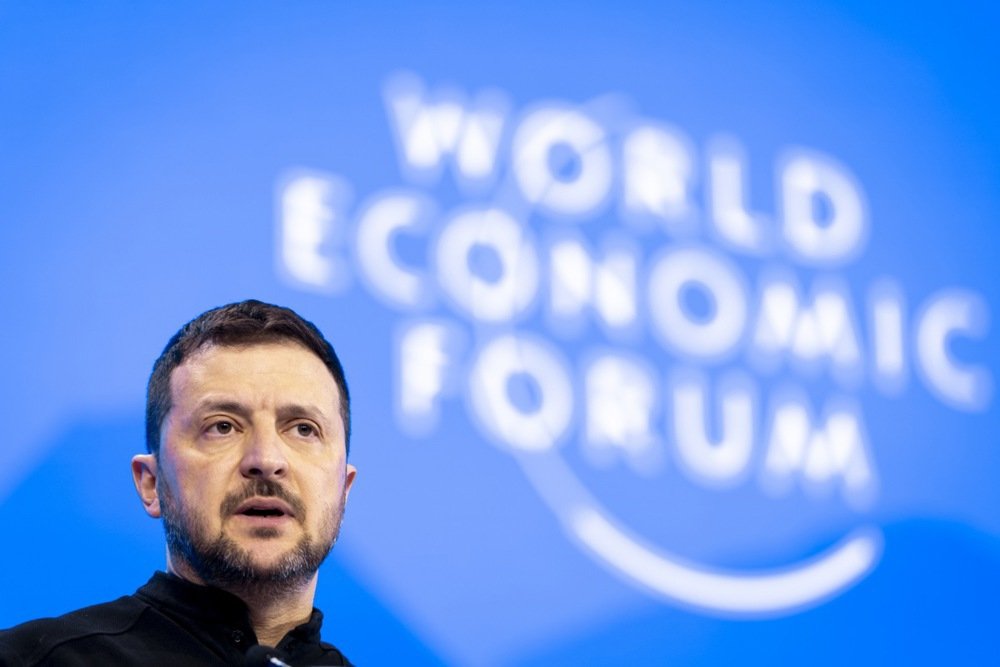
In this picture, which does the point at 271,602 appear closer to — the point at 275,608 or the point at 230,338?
the point at 275,608

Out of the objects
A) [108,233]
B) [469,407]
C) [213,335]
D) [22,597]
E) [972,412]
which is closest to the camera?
[213,335]

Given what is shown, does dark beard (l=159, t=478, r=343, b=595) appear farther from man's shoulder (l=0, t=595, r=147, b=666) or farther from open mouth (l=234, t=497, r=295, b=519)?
man's shoulder (l=0, t=595, r=147, b=666)

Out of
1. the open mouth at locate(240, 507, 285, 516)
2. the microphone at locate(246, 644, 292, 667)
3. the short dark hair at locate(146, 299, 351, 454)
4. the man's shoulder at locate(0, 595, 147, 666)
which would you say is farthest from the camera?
the short dark hair at locate(146, 299, 351, 454)

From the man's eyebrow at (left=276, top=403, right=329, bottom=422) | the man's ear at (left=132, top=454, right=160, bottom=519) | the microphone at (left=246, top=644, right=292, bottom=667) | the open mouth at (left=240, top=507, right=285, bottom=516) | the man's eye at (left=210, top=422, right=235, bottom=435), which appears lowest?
the microphone at (left=246, top=644, right=292, bottom=667)

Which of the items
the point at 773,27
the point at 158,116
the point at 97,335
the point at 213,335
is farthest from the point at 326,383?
the point at 773,27

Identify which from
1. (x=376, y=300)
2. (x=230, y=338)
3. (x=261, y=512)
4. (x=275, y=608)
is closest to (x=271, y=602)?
(x=275, y=608)

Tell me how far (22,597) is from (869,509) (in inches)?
67.1

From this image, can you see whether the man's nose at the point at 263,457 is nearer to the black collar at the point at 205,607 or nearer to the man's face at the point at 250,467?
the man's face at the point at 250,467

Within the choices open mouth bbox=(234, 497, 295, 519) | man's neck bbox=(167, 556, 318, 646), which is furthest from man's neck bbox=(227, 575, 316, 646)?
open mouth bbox=(234, 497, 295, 519)

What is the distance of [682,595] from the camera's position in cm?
273

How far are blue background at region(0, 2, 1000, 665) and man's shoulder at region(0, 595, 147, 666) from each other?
0.41 metres

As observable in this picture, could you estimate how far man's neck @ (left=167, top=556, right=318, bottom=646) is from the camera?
75.4 inches

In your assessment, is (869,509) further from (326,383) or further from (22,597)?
(22,597)

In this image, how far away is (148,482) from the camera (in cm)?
203
